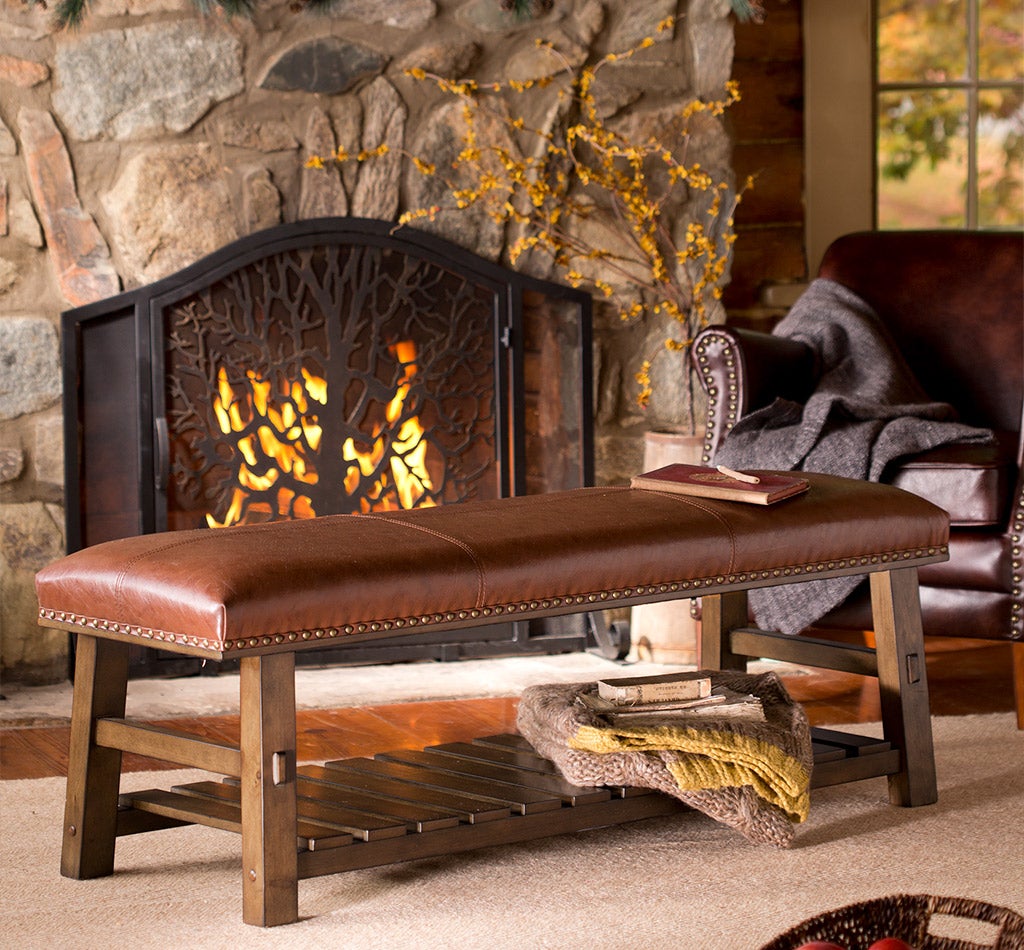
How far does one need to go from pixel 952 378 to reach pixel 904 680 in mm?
1471

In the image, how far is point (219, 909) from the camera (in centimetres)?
198

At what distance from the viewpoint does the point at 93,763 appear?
6.79ft

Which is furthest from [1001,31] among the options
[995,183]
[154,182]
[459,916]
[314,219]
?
[459,916]

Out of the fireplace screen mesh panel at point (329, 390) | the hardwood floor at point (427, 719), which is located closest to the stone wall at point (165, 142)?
the fireplace screen mesh panel at point (329, 390)

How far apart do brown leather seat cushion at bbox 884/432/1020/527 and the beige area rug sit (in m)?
0.66

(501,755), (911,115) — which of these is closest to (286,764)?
(501,755)

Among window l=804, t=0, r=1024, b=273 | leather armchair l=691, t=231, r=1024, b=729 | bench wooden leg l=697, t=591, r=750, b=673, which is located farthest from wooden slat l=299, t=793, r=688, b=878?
window l=804, t=0, r=1024, b=273

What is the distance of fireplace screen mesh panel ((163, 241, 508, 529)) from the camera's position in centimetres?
355

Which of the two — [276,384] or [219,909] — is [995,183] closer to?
[276,384]

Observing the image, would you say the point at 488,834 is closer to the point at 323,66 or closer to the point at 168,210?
the point at 168,210

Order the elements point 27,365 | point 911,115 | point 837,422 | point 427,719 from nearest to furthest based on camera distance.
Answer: point 427,719
point 837,422
point 27,365
point 911,115

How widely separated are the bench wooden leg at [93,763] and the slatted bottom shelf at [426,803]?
37 millimetres

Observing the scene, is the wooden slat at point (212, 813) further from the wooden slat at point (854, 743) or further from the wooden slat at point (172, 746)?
the wooden slat at point (854, 743)

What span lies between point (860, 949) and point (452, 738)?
6.06 feet
